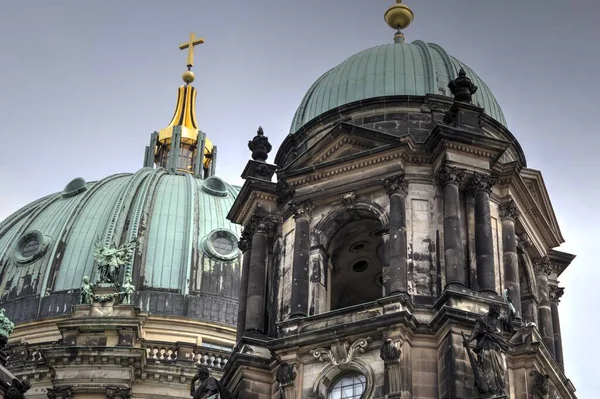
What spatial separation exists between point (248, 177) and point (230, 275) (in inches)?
601

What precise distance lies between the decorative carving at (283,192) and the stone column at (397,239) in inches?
112

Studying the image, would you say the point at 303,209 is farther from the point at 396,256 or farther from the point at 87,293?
the point at 87,293

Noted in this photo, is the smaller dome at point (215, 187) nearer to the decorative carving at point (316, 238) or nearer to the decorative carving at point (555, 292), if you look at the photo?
the decorative carving at point (555, 292)

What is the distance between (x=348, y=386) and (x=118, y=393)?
15220 millimetres

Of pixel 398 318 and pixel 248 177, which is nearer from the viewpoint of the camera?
pixel 398 318

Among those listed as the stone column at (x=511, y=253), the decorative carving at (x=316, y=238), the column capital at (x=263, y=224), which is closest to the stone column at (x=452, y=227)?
the stone column at (x=511, y=253)

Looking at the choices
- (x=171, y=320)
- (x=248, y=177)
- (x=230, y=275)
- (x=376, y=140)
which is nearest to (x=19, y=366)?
(x=171, y=320)

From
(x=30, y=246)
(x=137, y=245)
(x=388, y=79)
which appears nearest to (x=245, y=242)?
(x=388, y=79)

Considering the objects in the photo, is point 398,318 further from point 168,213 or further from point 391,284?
point 168,213

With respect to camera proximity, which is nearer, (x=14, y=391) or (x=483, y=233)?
(x=483, y=233)

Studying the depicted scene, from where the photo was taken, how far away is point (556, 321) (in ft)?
126

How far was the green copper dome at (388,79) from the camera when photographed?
39.0m

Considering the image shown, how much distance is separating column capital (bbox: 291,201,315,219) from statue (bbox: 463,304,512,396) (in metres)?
6.48

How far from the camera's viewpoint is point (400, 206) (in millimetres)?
35344
